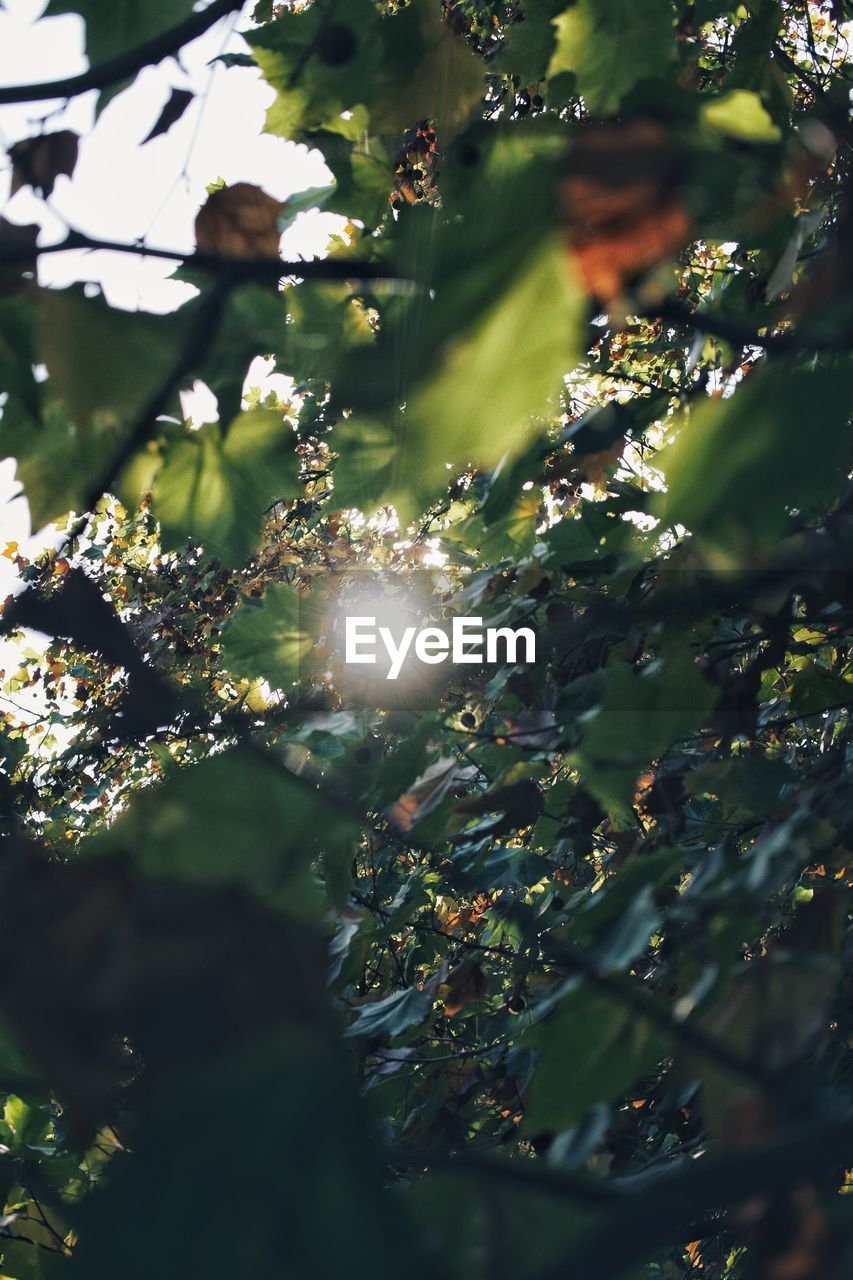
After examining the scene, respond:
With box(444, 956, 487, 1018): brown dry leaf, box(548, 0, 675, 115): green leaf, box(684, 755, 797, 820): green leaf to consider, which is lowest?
box(444, 956, 487, 1018): brown dry leaf

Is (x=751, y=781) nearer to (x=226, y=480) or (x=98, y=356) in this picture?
(x=226, y=480)

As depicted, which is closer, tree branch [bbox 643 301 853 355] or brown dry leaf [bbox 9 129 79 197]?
tree branch [bbox 643 301 853 355]

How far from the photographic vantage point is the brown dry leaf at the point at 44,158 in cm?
107

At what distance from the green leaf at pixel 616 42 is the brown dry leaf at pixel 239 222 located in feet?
1.59

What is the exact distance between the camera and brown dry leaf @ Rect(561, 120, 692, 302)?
2.15 ft

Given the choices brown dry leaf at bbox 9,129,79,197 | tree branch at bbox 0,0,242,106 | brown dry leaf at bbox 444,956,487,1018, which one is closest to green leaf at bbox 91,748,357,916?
tree branch at bbox 0,0,242,106

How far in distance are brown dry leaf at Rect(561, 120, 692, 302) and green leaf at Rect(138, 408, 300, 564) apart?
2.19 ft

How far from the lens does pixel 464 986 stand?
2316 millimetres

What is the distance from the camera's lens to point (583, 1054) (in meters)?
0.69

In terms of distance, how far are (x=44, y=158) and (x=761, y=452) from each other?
84cm

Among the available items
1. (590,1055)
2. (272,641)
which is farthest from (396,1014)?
(590,1055)

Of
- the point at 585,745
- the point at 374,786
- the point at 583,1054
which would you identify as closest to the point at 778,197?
the point at 585,745

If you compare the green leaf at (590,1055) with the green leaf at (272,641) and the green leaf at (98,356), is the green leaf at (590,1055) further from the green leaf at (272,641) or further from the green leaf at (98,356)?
the green leaf at (272,641)

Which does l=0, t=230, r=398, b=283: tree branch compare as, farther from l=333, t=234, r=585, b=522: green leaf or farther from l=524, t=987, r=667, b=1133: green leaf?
l=524, t=987, r=667, b=1133: green leaf
